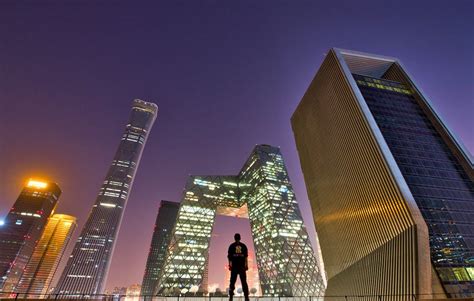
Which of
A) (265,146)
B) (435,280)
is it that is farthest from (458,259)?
(265,146)

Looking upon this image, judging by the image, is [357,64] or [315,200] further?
[357,64]

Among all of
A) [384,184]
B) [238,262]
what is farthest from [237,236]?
[384,184]

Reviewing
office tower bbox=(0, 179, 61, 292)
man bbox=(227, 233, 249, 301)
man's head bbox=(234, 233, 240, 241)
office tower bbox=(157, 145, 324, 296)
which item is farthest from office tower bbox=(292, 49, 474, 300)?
office tower bbox=(0, 179, 61, 292)

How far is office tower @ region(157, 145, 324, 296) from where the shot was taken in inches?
2923

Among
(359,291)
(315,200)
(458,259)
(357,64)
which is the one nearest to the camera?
(458,259)

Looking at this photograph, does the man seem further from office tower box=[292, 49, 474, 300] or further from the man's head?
office tower box=[292, 49, 474, 300]

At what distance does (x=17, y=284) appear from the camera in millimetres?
178375

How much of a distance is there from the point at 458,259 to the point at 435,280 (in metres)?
4.87

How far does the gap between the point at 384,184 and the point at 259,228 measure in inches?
2272

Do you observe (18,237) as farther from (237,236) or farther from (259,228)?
(237,236)

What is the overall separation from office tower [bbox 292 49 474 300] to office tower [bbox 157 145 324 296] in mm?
30906

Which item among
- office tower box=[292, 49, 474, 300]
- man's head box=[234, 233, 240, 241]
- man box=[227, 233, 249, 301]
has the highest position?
office tower box=[292, 49, 474, 300]

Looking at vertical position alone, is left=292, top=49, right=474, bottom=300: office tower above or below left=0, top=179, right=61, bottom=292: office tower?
below

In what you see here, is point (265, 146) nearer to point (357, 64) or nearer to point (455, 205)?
point (357, 64)
